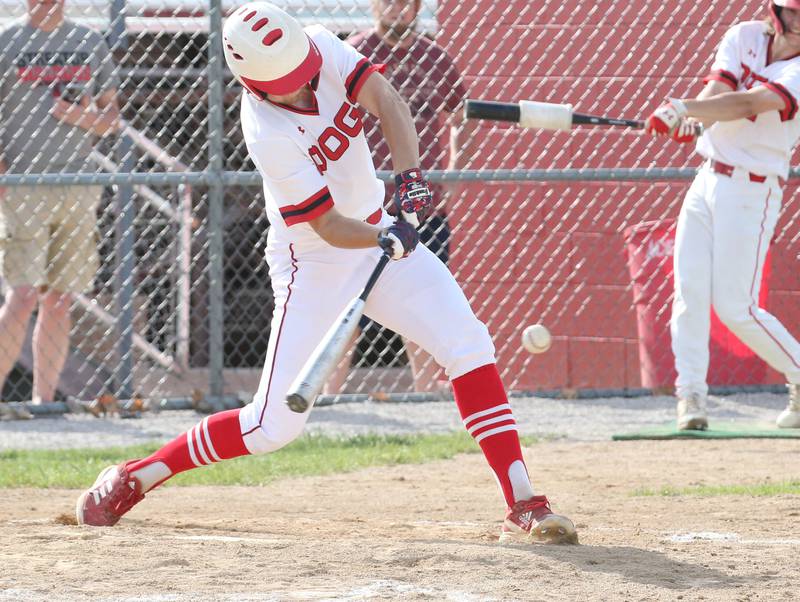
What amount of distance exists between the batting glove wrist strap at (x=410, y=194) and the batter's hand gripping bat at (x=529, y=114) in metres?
1.09

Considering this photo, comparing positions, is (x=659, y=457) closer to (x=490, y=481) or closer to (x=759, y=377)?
(x=490, y=481)

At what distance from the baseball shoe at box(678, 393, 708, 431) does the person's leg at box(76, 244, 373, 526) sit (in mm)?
2875

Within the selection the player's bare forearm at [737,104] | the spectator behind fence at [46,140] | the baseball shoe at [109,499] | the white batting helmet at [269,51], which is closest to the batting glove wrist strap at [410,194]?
the white batting helmet at [269,51]

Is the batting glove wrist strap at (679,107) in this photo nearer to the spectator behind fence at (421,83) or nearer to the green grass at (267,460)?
the spectator behind fence at (421,83)

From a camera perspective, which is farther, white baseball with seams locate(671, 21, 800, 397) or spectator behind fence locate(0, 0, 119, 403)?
spectator behind fence locate(0, 0, 119, 403)

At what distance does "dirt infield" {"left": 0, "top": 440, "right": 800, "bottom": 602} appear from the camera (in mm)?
3564

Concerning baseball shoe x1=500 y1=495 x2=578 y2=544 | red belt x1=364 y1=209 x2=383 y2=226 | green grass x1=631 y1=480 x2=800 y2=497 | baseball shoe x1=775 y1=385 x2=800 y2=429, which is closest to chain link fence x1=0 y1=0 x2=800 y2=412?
baseball shoe x1=775 y1=385 x2=800 y2=429

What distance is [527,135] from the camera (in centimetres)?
880

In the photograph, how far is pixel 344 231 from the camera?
4.27 m

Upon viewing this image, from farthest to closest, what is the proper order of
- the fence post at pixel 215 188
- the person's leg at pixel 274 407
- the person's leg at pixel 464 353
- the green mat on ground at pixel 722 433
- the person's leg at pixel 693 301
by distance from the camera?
the fence post at pixel 215 188
the green mat on ground at pixel 722 433
the person's leg at pixel 693 301
the person's leg at pixel 274 407
the person's leg at pixel 464 353

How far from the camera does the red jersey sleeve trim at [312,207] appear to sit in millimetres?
4246

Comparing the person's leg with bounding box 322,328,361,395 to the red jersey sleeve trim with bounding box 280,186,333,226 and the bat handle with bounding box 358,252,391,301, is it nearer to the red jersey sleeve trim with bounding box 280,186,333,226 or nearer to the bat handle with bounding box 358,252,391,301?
the bat handle with bounding box 358,252,391,301

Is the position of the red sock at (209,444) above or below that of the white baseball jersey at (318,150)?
below

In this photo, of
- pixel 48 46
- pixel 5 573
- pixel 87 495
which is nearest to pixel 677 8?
pixel 48 46
